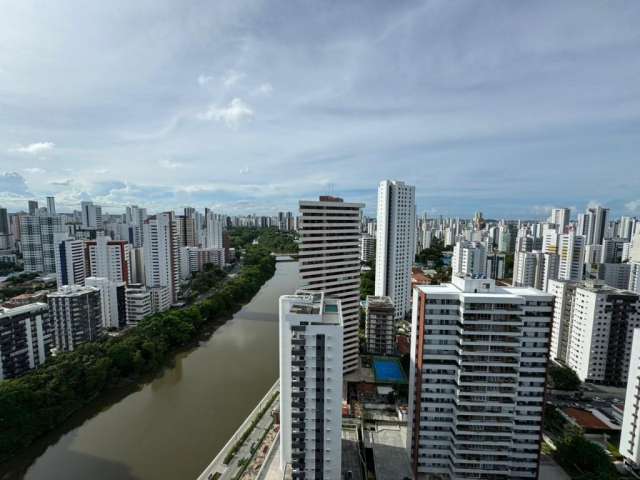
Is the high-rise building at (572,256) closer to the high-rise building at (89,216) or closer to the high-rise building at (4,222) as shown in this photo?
the high-rise building at (89,216)

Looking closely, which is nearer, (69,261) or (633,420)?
(633,420)

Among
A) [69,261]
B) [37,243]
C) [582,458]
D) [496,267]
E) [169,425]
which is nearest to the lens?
[582,458]

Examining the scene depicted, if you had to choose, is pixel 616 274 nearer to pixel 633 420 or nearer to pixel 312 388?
pixel 633 420

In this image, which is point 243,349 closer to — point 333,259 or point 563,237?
point 333,259

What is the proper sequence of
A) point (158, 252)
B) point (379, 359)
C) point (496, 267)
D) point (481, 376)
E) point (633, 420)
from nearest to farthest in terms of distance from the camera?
point (481, 376)
point (633, 420)
point (379, 359)
point (158, 252)
point (496, 267)

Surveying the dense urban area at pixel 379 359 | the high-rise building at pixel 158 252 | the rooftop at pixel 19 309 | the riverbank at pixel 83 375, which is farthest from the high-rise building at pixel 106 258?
the rooftop at pixel 19 309

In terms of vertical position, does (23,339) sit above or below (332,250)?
below

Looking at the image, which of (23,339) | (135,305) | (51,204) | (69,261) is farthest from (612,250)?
(51,204)
